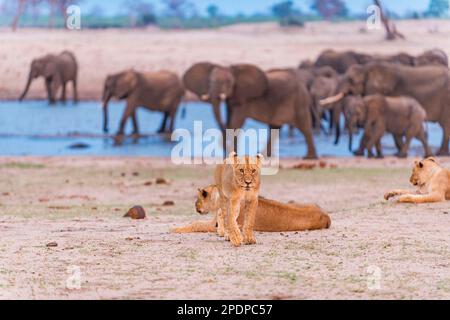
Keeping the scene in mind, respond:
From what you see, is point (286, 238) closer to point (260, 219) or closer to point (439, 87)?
point (260, 219)

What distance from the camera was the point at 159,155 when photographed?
72.7 feet

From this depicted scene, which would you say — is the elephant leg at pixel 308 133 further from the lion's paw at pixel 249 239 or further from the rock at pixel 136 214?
the lion's paw at pixel 249 239

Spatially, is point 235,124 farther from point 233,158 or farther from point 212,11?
point 212,11

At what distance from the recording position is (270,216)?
8.88 meters

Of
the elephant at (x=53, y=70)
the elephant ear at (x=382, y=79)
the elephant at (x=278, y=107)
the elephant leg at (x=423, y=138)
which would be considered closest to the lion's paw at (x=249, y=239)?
the elephant leg at (x=423, y=138)

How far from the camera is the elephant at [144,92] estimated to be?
1065 inches

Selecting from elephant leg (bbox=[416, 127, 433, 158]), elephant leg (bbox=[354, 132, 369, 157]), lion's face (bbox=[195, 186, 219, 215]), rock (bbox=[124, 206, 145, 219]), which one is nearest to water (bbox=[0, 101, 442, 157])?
elephant leg (bbox=[354, 132, 369, 157])

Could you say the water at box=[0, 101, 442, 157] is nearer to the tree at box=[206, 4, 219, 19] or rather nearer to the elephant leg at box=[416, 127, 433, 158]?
the elephant leg at box=[416, 127, 433, 158]

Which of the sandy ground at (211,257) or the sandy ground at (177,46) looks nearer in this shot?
the sandy ground at (211,257)

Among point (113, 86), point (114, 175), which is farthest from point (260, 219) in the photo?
point (113, 86)

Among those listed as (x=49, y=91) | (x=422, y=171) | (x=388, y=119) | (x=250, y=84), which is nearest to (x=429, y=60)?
(x=250, y=84)

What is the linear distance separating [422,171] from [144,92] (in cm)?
1730

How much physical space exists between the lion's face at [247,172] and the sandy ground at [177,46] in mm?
31422

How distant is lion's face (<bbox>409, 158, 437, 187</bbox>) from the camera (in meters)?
10.3
